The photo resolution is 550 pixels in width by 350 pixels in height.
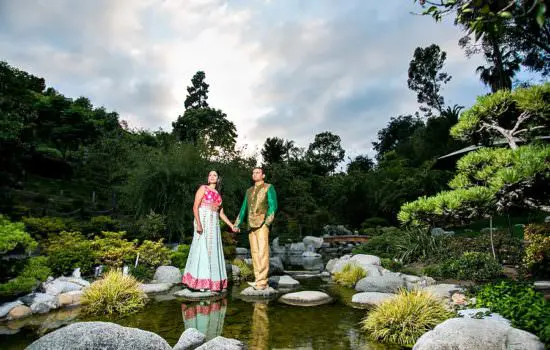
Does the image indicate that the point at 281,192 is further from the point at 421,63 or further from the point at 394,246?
the point at 421,63

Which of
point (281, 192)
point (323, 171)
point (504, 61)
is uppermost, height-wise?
point (504, 61)

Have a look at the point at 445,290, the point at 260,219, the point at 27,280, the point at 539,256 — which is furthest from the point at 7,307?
the point at 539,256

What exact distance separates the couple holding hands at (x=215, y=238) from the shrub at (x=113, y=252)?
2.47 m

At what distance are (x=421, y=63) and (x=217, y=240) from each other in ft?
142

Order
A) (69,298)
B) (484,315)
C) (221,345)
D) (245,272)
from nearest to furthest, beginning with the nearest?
(221,345), (484,315), (69,298), (245,272)

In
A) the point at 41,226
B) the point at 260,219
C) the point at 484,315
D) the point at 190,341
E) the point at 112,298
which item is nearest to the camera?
the point at 190,341

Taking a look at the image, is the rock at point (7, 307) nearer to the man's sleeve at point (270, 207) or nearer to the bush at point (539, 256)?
the man's sleeve at point (270, 207)

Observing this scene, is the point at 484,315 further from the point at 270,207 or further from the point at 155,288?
the point at 155,288

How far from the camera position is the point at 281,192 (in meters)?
24.8

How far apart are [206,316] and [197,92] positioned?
1908 inches

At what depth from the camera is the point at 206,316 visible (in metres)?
6.20

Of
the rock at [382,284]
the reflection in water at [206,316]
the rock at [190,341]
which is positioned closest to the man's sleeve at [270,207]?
the reflection in water at [206,316]

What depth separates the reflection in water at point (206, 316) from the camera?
5.40 m

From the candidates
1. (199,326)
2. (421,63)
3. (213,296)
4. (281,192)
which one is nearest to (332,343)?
(199,326)
